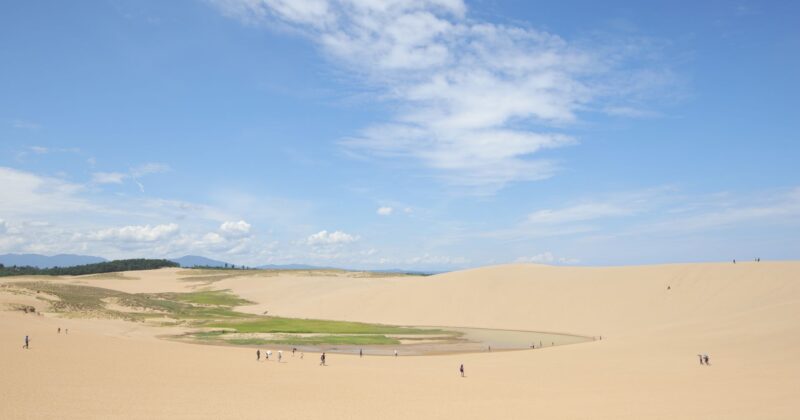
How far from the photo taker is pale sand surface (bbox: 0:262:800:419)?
20.1 metres

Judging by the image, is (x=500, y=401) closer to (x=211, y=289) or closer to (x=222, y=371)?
(x=222, y=371)

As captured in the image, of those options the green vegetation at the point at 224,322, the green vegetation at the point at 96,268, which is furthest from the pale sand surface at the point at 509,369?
the green vegetation at the point at 96,268

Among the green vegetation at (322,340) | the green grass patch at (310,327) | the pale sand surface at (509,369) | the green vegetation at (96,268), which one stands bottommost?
the green vegetation at (322,340)

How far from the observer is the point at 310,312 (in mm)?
74062

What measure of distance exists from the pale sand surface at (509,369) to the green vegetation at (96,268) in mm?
82032

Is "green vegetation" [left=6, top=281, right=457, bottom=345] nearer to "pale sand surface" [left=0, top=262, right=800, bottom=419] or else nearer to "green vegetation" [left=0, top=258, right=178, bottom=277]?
"pale sand surface" [left=0, top=262, right=800, bottom=419]

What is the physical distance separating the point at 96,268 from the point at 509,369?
476ft

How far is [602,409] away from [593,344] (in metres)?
22.7

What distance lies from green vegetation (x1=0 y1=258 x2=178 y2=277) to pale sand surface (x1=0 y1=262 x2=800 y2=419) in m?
82.0

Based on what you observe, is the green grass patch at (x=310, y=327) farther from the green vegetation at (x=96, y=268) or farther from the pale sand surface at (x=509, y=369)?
the green vegetation at (x=96, y=268)

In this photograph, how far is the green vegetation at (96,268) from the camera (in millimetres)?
124625

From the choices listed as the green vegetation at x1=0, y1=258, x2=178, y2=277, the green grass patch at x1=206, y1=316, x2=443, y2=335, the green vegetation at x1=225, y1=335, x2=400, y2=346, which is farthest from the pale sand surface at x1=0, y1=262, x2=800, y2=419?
the green vegetation at x1=0, y1=258, x2=178, y2=277

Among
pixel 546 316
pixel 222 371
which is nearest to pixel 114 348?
pixel 222 371

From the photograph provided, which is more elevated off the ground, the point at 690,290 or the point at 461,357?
the point at 690,290
